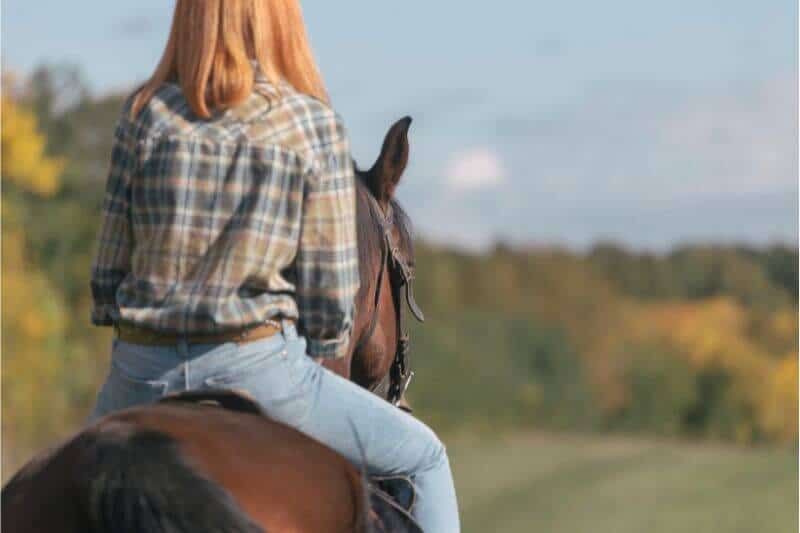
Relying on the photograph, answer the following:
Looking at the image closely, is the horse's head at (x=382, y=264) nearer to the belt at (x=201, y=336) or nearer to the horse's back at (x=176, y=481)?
the belt at (x=201, y=336)

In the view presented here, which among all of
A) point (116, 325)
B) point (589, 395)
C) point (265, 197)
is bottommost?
point (589, 395)

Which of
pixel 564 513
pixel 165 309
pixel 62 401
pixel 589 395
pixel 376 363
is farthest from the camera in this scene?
pixel 589 395

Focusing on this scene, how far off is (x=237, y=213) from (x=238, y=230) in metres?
0.05

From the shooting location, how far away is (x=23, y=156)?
34188 mm

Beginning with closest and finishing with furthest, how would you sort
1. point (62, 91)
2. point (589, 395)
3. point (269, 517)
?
point (269, 517)
point (62, 91)
point (589, 395)

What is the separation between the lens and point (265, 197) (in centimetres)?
401

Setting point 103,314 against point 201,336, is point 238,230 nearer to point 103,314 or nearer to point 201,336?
point 201,336

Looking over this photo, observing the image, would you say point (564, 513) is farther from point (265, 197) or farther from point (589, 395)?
point (265, 197)

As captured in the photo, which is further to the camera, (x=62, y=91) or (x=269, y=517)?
(x=62, y=91)

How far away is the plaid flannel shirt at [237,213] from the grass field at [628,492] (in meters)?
24.5

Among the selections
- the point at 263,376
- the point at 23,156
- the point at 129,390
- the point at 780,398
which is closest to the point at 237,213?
the point at 263,376

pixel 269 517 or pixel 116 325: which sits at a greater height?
pixel 116 325

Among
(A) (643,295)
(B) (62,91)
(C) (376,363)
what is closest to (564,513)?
(B) (62,91)

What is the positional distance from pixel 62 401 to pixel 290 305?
3285cm
